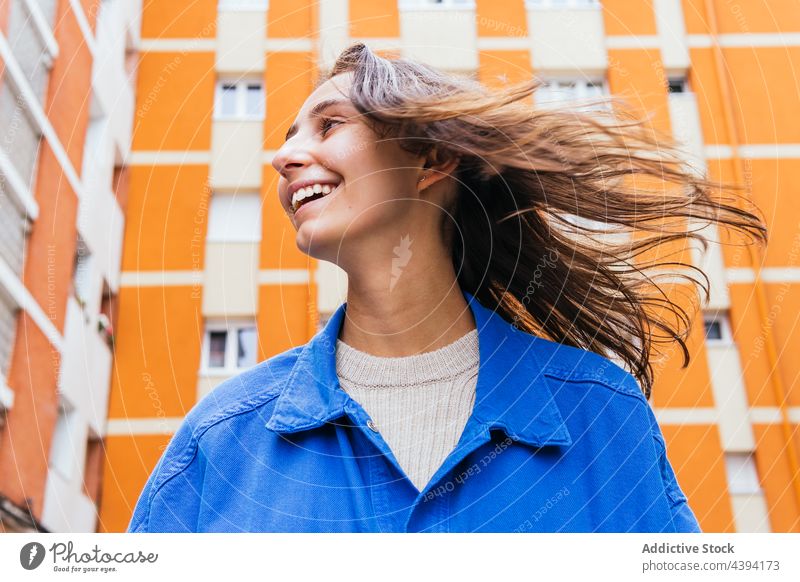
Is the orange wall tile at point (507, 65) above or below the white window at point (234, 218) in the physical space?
above

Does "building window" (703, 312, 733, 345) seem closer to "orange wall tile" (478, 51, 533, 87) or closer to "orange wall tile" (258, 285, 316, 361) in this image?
"orange wall tile" (478, 51, 533, 87)

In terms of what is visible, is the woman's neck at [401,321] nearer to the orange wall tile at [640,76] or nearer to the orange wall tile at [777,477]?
the orange wall tile at [777,477]

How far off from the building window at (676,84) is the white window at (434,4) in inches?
17.7

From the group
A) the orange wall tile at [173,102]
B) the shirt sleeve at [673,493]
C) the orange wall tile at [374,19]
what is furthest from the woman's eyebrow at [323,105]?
the orange wall tile at [173,102]

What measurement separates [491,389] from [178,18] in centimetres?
128

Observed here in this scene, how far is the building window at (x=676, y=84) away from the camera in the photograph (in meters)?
1.79

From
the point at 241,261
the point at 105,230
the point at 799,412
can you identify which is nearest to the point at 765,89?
the point at 799,412

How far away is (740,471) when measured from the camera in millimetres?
1985

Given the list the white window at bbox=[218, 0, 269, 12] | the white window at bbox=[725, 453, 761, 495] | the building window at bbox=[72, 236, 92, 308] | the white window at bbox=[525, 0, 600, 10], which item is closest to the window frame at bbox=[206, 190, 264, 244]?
the building window at bbox=[72, 236, 92, 308]

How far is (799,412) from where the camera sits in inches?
63.4

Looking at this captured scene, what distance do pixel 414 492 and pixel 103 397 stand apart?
49.5 inches

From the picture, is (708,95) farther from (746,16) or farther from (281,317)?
(281,317)

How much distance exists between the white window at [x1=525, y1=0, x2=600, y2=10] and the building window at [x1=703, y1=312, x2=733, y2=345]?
703 millimetres
